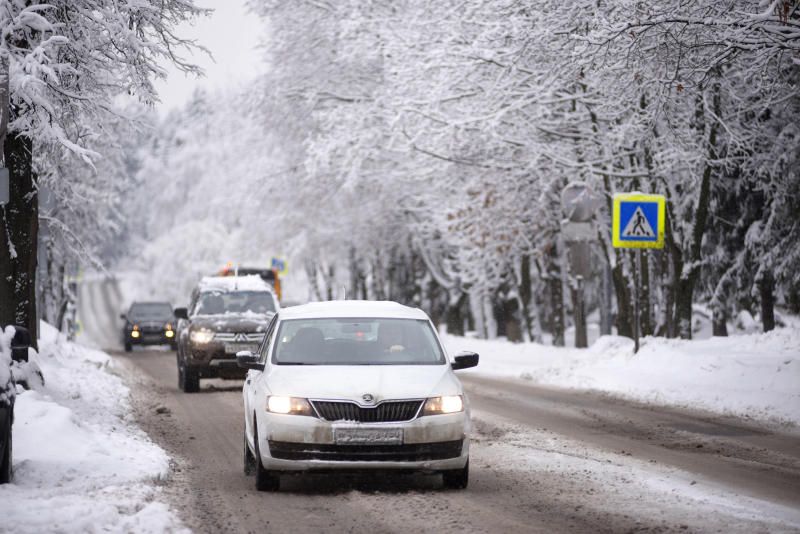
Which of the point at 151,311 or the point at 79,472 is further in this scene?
the point at 151,311

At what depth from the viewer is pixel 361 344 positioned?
1109 cm

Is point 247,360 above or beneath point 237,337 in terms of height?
above

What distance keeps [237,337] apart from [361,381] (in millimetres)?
11798

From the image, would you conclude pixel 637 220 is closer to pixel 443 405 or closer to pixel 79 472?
pixel 443 405

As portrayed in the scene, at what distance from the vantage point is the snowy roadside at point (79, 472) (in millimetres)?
8273

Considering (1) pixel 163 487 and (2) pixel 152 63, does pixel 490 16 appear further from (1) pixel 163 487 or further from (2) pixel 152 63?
(1) pixel 163 487

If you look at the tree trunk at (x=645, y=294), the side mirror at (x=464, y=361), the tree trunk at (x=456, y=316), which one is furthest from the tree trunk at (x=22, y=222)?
the tree trunk at (x=456, y=316)

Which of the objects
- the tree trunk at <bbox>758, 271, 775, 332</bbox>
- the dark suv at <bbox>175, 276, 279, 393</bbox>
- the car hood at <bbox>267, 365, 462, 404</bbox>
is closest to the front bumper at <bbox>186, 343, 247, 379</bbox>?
the dark suv at <bbox>175, 276, 279, 393</bbox>

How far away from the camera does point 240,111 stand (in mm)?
41312

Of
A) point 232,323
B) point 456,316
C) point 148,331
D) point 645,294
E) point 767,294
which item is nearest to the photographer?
point 232,323

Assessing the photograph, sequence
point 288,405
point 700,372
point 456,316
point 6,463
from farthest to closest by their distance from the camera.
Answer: point 456,316 < point 700,372 < point 288,405 < point 6,463

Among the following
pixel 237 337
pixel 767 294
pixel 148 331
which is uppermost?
pixel 237 337

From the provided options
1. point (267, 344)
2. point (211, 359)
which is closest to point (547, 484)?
point (267, 344)

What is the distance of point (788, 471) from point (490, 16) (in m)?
15.0
